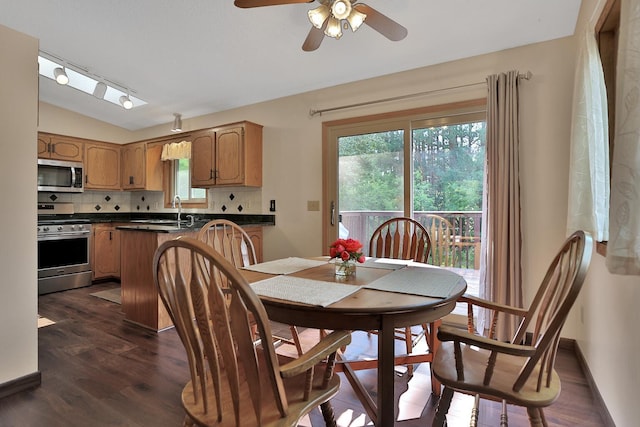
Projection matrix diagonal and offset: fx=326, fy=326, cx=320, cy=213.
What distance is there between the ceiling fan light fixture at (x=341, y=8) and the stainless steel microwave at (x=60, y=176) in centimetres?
449

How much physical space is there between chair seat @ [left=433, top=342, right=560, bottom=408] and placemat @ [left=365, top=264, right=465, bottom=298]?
0.29 meters

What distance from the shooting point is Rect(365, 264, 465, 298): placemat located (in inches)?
51.5

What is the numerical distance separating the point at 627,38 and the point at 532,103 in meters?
1.78

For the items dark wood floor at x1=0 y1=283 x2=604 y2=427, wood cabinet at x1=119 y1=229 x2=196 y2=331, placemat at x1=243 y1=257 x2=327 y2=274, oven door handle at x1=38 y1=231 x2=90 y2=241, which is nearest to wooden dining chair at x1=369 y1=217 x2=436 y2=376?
dark wood floor at x1=0 y1=283 x2=604 y2=427

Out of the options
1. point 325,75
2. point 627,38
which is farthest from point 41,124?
point 627,38

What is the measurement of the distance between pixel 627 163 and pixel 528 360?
66 centimetres

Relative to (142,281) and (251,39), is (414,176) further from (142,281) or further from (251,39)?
(142,281)

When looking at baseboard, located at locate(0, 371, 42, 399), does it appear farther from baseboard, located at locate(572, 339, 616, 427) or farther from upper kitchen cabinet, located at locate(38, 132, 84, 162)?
upper kitchen cabinet, located at locate(38, 132, 84, 162)

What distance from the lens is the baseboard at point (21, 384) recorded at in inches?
73.2

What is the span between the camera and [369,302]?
1.17m

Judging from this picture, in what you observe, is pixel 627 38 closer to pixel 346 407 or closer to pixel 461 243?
pixel 346 407

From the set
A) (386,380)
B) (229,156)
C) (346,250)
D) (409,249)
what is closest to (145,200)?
(229,156)

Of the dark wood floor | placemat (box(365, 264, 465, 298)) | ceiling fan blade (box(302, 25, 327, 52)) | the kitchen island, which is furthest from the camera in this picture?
the kitchen island

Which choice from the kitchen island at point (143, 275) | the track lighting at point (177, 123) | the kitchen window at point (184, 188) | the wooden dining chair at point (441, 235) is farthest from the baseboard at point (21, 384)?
the track lighting at point (177, 123)
